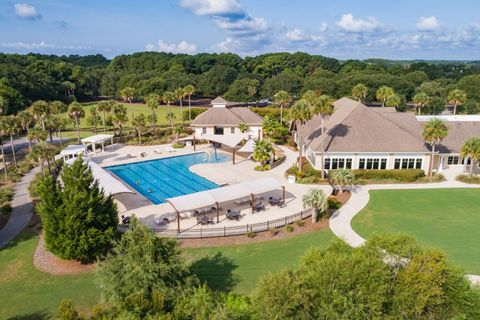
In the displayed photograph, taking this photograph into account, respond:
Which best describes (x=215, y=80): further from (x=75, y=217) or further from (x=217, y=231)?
(x=75, y=217)

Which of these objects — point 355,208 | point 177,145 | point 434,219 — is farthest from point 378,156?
point 177,145

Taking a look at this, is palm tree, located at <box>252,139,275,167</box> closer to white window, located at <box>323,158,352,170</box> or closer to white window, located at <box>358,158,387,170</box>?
white window, located at <box>323,158,352,170</box>

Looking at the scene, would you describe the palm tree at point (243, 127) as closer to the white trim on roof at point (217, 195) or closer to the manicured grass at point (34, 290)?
the white trim on roof at point (217, 195)

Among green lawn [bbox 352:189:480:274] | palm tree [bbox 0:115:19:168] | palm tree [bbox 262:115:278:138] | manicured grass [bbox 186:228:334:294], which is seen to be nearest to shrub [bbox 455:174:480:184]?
green lawn [bbox 352:189:480:274]

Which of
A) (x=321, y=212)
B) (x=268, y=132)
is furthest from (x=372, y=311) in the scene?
(x=268, y=132)

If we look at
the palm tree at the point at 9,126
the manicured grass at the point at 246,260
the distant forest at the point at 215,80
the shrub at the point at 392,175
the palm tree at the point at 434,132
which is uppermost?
the distant forest at the point at 215,80

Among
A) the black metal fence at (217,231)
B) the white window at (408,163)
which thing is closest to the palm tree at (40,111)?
the black metal fence at (217,231)
